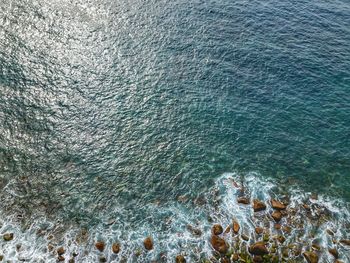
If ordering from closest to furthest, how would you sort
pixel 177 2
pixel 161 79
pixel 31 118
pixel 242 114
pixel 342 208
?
pixel 342 208, pixel 31 118, pixel 242 114, pixel 161 79, pixel 177 2

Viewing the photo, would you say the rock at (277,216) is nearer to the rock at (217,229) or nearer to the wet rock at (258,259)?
the wet rock at (258,259)

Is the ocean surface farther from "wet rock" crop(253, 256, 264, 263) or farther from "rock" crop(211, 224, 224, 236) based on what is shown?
"wet rock" crop(253, 256, 264, 263)

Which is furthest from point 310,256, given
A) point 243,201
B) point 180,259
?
point 180,259

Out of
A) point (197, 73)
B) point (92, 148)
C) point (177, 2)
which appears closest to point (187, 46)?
point (197, 73)

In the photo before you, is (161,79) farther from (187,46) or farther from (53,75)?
(53,75)

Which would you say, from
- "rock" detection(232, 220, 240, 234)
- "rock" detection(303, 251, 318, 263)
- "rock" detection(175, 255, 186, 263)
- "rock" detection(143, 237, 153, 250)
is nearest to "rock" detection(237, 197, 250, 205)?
"rock" detection(232, 220, 240, 234)

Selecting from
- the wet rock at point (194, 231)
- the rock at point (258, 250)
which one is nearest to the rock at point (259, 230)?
the rock at point (258, 250)

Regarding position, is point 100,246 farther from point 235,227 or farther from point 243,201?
point 243,201
